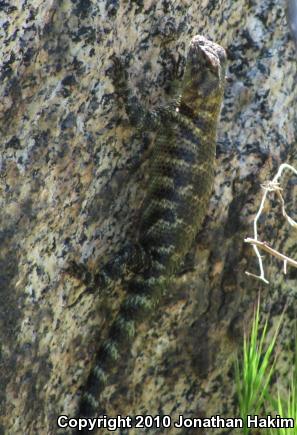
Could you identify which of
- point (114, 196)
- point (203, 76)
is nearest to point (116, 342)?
point (114, 196)

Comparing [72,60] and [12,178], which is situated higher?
[72,60]

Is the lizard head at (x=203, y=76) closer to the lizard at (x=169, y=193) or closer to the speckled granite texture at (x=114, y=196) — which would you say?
the lizard at (x=169, y=193)

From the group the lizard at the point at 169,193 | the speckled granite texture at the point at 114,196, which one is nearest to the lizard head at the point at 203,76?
the lizard at the point at 169,193

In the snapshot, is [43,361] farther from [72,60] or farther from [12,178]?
[72,60]

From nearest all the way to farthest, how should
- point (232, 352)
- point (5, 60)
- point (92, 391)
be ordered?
point (5, 60) < point (92, 391) < point (232, 352)

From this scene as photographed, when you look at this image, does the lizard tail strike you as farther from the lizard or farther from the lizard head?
the lizard head

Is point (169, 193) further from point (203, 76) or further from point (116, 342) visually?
point (116, 342)

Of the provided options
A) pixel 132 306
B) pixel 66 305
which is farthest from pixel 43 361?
pixel 132 306
